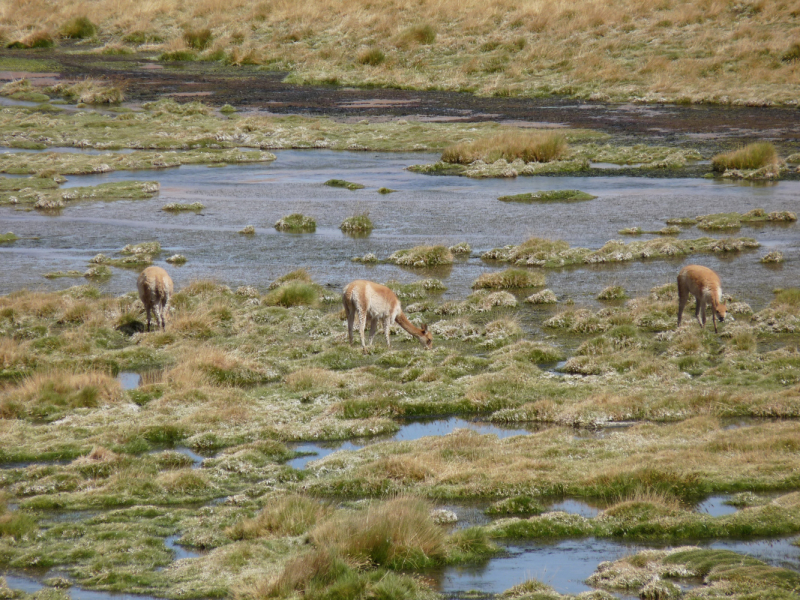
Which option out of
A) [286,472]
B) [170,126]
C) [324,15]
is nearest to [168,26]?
[324,15]

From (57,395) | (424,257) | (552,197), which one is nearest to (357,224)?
(424,257)

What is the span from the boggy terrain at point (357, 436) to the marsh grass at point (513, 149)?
2043 cm

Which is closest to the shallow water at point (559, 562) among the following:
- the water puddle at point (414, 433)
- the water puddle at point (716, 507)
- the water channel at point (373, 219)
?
the water puddle at point (716, 507)

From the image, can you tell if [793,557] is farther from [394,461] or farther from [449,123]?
[449,123]

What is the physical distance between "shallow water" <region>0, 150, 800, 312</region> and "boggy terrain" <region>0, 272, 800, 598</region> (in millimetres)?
2973

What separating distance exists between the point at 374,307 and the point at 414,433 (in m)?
4.03

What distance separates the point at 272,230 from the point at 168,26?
192 ft

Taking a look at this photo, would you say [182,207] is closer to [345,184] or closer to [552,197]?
[345,184]

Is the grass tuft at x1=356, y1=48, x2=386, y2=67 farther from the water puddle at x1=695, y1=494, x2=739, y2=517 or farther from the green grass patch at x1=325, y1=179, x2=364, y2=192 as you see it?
the water puddle at x1=695, y1=494, x2=739, y2=517

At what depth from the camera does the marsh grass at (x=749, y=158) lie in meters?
39.0

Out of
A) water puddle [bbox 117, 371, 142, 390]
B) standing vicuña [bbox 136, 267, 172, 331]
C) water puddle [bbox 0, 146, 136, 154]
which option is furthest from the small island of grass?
water puddle [bbox 117, 371, 142, 390]

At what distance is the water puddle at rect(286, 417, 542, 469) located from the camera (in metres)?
14.8

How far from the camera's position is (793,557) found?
10.2 metres

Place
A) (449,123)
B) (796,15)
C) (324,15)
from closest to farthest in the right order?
(449,123) < (796,15) < (324,15)
